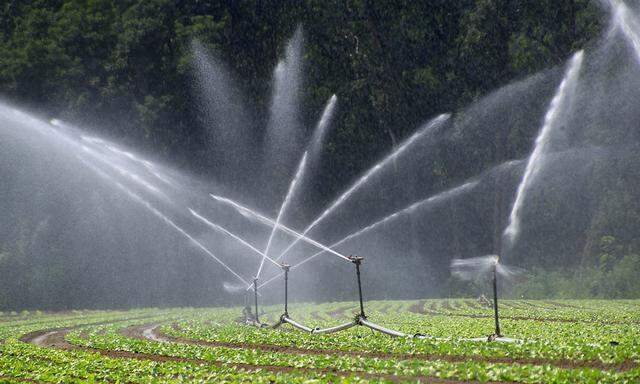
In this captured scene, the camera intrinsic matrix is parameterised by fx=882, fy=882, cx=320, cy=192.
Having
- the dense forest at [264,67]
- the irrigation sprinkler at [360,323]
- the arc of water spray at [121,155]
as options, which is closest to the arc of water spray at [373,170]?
the dense forest at [264,67]

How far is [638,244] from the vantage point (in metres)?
51.7

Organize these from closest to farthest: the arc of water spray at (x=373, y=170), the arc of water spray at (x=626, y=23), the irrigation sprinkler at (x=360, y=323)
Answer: the irrigation sprinkler at (x=360, y=323) < the arc of water spray at (x=626, y=23) < the arc of water spray at (x=373, y=170)

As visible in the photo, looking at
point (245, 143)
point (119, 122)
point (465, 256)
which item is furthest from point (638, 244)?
point (119, 122)

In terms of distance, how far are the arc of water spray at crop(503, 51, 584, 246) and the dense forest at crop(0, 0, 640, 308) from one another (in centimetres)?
102

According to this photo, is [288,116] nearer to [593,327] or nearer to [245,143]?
[245,143]

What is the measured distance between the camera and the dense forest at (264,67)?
199 ft

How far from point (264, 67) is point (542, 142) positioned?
21372mm

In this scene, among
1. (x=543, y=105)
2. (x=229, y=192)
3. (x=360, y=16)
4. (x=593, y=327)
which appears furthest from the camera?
(x=229, y=192)

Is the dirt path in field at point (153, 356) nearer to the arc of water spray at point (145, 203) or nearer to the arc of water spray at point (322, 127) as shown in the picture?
the arc of water spray at point (145, 203)

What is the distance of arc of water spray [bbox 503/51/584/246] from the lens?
54.6 m

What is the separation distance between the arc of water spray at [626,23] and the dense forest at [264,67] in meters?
6.39

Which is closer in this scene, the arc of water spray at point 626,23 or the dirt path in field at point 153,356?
the dirt path in field at point 153,356

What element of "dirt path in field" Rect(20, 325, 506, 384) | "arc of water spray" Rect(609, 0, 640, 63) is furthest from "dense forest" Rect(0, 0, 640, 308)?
"dirt path in field" Rect(20, 325, 506, 384)

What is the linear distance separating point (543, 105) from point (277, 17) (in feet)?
71.1
